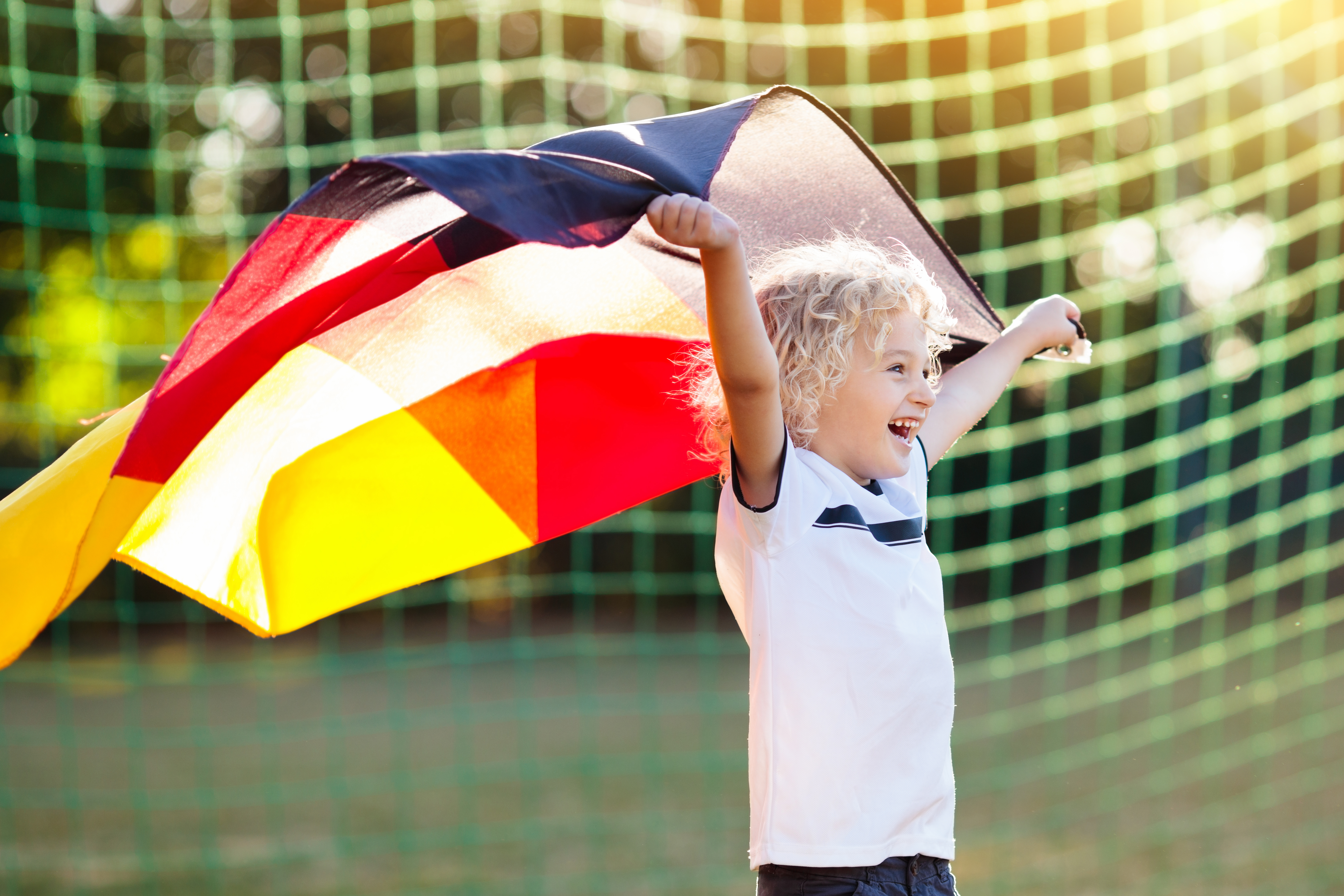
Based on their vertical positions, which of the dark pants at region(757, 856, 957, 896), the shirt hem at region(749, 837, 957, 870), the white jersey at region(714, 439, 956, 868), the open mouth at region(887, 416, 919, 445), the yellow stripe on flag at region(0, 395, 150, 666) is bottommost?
the dark pants at region(757, 856, 957, 896)

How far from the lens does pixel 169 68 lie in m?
7.84

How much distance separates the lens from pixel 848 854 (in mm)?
1221

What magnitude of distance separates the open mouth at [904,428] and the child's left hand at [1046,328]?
35 centimetres

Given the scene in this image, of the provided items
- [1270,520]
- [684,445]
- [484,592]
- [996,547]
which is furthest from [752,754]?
[484,592]

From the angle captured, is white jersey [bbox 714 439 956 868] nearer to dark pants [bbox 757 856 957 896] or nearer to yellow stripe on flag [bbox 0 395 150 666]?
dark pants [bbox 757 856 957 896]

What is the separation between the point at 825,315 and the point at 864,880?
1.80 feet

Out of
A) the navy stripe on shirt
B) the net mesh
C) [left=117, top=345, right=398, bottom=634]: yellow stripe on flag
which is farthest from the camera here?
the net mesh

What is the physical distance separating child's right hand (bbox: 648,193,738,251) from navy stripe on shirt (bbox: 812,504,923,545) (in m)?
0.34

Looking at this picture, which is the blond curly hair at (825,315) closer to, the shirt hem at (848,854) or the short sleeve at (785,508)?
the short sleeve at (785,508)

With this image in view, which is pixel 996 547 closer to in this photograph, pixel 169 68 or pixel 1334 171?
pixel 1334 171

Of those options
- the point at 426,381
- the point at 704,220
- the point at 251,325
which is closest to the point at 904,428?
the point at 704,220

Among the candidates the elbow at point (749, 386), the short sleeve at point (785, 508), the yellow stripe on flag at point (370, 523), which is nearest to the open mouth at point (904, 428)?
the short sleeve at point (785, 508)

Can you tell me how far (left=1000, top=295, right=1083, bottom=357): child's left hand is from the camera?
1.66 metres

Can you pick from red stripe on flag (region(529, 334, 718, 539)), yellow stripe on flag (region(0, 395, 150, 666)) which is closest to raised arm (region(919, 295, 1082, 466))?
red stripe on flag (region(529, 334, 718, 539))
